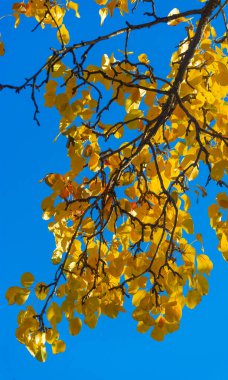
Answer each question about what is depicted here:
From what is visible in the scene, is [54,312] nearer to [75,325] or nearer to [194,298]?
[75,325]

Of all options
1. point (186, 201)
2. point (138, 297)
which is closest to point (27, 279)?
point (138, 297)

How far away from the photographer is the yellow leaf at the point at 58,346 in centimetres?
215

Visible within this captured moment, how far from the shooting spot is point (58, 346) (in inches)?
84.7

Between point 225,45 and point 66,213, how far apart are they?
93 centimetres

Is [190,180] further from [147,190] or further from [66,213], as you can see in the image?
[66,213]

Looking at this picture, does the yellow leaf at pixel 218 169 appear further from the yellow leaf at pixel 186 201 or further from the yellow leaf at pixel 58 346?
the yellow leaf at pixel 58 346

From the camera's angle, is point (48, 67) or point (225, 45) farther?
point (225, 45)

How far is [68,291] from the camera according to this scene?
2.13 m

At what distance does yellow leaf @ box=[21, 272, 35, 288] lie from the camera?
2143 millimetres

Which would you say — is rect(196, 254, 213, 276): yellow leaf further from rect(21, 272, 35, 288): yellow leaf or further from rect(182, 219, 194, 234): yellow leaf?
rect(21, 272, 35, 288): yellow leaf

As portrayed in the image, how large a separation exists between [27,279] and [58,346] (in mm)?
229

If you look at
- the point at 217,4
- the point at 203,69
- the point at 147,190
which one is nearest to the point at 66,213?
the point at 147,190

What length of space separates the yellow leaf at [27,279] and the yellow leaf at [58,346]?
0.64 feet

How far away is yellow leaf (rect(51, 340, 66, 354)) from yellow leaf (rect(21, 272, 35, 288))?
20cm
